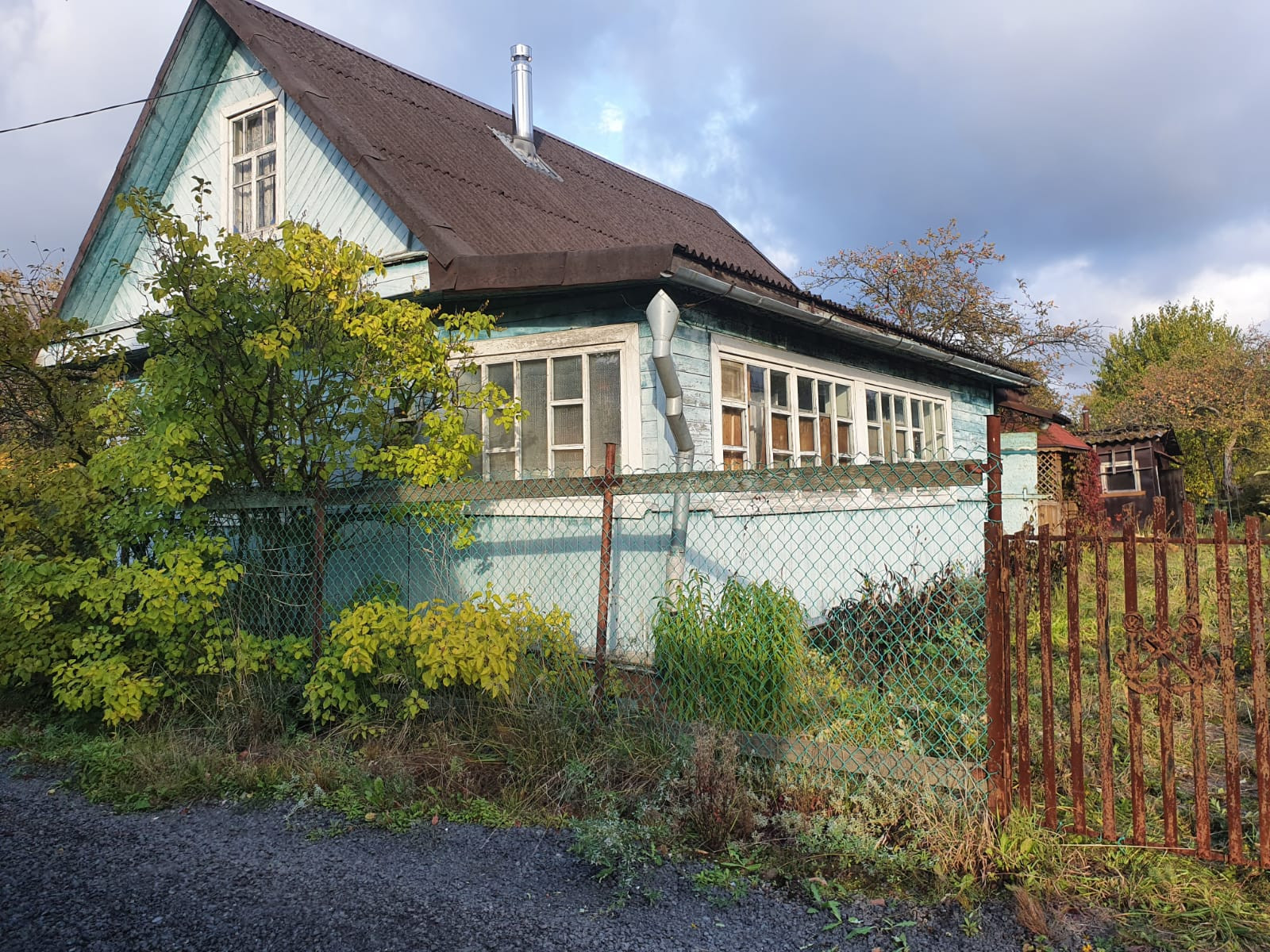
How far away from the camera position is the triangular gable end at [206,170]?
26.1 feet

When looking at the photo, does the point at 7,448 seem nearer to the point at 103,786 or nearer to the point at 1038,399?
the point at 103,786

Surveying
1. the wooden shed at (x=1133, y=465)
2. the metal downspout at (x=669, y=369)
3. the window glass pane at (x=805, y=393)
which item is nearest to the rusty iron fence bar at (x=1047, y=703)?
the metal downspout at (x=669, y=369)

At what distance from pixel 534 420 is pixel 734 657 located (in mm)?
3161

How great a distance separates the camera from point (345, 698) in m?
4.71

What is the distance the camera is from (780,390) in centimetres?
784

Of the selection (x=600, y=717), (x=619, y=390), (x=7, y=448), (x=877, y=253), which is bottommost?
(x=600, y=717)

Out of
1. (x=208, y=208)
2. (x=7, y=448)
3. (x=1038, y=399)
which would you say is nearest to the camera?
(x=7, y=448)

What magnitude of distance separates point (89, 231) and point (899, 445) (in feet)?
31.1

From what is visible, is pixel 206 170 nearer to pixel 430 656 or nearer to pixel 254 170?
pixel 254 170

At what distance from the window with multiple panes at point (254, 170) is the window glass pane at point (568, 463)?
432 centimetres

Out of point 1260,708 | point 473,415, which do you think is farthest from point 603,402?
point 1260,708

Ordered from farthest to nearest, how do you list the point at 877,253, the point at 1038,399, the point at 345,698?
the point at 1038,399, the point at 877,253, the point at 345,698

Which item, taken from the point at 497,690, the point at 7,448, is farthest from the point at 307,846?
the point at 7,448

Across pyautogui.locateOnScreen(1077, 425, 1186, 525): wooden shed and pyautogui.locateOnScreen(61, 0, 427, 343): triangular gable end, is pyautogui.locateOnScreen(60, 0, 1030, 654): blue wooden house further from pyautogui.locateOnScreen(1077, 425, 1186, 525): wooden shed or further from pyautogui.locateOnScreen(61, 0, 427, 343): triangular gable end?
pyautogui.locateOnScreen(1077, 425, 1186, 525): wooden shed
